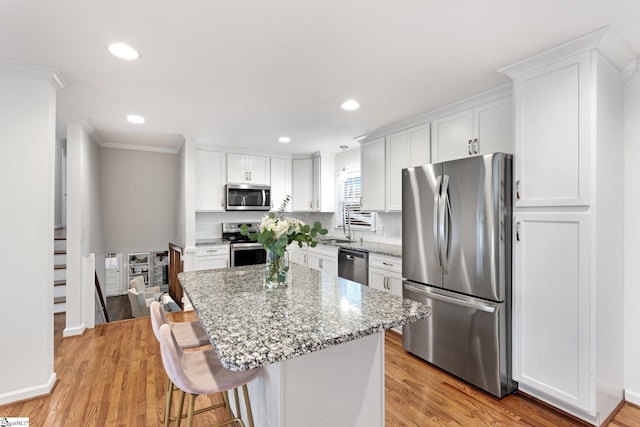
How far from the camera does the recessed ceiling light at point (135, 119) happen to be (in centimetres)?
328

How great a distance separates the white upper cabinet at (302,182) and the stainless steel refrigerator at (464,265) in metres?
2.73

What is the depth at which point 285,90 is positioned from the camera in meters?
2.59

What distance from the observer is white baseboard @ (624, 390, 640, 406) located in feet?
7.04

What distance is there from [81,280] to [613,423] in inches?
189

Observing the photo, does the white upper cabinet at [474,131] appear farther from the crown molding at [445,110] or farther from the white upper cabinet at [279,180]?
the white upper cabinet at [279,180]

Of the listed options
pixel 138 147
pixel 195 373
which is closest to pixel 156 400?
pixel 195 373

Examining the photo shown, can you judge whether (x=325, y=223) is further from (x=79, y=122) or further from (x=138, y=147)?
(x=79, y=122)

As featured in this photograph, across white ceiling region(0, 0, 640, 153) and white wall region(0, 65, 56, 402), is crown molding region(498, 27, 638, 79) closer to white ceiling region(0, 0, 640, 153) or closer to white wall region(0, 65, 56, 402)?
white ceiling region(0, 0, 640, 153)

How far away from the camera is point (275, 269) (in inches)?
74.1

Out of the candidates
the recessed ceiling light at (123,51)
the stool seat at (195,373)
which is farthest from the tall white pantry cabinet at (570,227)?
the recessed ceiling light at (123,51)

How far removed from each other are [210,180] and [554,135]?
4.18m

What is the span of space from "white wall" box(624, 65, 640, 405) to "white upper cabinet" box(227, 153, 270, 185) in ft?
14.1

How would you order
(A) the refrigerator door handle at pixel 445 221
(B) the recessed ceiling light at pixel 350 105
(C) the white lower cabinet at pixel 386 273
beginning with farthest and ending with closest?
(C) the white lower cabinet at pixel 386 273
(B) the recessed ceiling light at pixel 350 105
(A) the refrigerator door handle at pixel 445 221

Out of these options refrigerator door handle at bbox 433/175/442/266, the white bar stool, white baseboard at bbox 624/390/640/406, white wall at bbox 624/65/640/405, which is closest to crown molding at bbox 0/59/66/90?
the white bar stool
